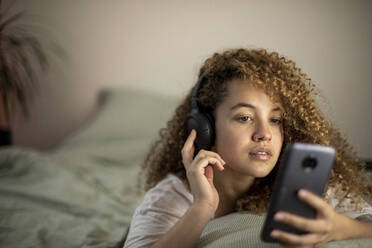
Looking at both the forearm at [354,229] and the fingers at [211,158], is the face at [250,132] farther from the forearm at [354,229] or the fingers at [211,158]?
the forearm at [354,229]

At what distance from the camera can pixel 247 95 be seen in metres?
0.75

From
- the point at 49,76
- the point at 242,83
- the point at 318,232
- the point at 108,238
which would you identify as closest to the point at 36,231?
the point at 108,238

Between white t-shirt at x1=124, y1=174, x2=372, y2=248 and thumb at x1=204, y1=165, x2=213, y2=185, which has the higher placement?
thumb at x1=204, y1=165, x2=213, y2=185

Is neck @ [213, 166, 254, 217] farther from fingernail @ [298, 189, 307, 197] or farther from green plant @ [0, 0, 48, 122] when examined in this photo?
green plant @ [0, 0, 48, 122]

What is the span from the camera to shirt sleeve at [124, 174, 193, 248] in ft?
2.37

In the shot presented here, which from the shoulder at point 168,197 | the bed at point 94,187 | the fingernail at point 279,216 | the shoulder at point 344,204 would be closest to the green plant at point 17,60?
the bed at point 94,187

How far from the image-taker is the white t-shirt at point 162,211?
713 millimetres

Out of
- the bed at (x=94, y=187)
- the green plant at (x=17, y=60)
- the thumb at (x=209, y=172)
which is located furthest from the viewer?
the green plant at (x=17, y=60)

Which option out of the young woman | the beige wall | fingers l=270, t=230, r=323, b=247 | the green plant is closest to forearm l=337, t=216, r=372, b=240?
the young woman

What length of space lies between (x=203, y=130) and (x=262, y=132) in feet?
0.47

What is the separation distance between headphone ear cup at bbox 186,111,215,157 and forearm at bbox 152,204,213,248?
0.57 feet

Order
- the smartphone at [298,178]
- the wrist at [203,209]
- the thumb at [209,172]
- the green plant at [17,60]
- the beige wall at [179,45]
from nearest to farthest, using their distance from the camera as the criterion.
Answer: the smartphone at [298,178]
the wrist at [203,209]
the thumb at [209,172]
the beige wall at [179,45]
the green plant at [17,60]

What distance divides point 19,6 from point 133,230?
2272mm

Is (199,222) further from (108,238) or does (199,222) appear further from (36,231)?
(36,231)
